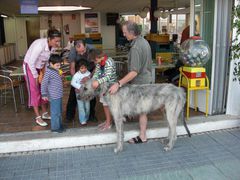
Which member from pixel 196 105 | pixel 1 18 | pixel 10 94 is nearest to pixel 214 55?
pixel 196 105

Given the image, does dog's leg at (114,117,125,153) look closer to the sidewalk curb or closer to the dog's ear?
the sidewalk curb

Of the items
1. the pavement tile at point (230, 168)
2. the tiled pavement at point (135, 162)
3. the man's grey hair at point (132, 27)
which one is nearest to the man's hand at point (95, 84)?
the man's grey hair at point (132, 27)

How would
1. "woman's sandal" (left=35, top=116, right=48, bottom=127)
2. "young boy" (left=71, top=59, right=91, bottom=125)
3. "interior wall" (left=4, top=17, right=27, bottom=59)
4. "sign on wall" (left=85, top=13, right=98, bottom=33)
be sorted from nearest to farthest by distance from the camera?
"young boy" (left=71, top=59, right=91, bottom=125)
"woman's sandal" (left=35, top=116, right=48, bottom=127)
"sign on wall" (left=85, top=13, right=98, bottom=33)
"interior wall" (left=4, top=17, right=27, bottom=59)

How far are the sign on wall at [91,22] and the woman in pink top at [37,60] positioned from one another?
37.6ft

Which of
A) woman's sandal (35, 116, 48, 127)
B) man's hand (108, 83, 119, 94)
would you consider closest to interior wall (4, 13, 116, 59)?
woman's sandal (35, 116, 48, 127)

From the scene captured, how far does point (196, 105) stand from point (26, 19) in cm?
1458

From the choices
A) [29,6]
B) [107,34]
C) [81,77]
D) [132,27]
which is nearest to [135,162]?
[81,77]

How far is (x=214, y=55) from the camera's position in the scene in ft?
14.4

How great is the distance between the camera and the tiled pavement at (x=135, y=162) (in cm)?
315

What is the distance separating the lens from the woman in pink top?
3.99 metres

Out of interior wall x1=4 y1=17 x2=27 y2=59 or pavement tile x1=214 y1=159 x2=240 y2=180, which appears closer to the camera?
pavement tile x1=214 y1=159 x2=240 y2=180

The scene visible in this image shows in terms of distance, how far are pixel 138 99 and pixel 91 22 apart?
12506 mm

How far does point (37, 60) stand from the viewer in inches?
166

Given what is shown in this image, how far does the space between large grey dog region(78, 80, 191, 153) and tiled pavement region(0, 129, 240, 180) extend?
0.34 meters
